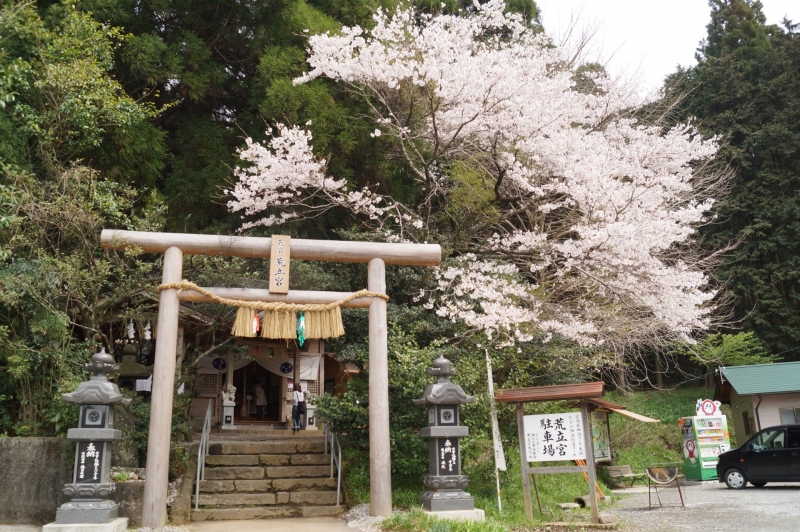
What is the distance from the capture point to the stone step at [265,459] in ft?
31.4

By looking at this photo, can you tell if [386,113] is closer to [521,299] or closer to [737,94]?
[521,299]

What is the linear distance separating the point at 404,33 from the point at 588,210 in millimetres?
5476

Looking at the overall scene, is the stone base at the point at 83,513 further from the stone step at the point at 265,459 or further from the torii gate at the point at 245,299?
the stone step at the point at 265,459

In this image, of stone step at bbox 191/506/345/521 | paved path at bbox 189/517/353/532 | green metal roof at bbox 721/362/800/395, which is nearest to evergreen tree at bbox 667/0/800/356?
green metal roof at bbox 721/362/800/395

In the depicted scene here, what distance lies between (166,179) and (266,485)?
682cm

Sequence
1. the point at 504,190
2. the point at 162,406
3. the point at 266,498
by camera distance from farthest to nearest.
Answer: the point at 504,190 → the point at 266,498 → the point at 162,406

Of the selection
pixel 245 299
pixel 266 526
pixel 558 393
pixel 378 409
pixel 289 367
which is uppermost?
pixel 245 299

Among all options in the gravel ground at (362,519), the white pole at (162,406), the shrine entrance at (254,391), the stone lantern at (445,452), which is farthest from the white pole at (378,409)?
the shrine entrance at (254,391)

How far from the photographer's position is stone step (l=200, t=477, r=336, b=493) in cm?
884

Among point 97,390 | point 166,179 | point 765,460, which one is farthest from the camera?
point 166,179

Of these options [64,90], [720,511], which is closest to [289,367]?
[64,90]

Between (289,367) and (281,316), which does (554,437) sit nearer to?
(281,316)

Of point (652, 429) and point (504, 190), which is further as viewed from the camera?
point (652, 429)

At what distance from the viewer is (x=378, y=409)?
7.74 m
